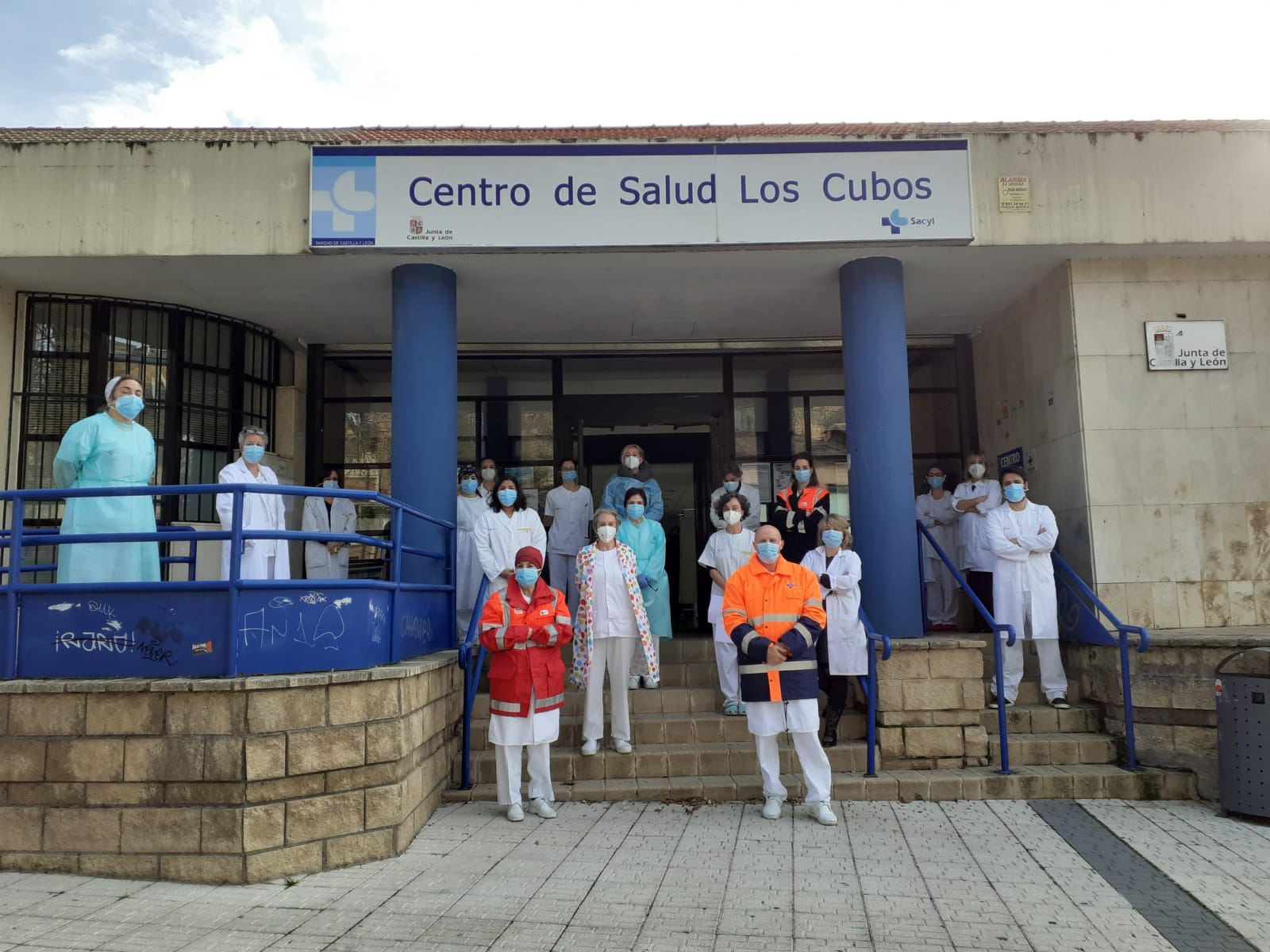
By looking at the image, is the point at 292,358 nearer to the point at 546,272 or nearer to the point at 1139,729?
the point at 546,272

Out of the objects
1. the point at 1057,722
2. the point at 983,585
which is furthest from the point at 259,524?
the point at 983,585

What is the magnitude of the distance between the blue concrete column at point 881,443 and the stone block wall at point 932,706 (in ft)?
2.75

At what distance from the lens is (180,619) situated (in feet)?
16.8

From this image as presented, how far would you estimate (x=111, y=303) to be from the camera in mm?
8945

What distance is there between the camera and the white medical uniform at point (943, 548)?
9578mm

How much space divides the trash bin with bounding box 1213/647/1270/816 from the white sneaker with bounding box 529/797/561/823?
4265mm

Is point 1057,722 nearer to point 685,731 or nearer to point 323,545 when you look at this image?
point 685,731

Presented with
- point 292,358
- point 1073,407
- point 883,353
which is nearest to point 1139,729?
point 1073,407

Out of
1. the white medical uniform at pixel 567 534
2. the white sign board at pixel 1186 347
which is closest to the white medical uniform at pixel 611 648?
the white medical uniform at pixel 567 534

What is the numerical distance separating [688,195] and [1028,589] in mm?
4119

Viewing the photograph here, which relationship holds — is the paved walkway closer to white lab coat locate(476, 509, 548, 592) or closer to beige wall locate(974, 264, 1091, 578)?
white lab coat locate(476, 509, 548, 592)

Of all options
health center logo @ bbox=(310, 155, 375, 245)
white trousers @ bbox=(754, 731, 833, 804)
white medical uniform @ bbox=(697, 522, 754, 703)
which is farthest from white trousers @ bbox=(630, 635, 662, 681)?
health center logo @ bbox=(310, 155, 375, 245)

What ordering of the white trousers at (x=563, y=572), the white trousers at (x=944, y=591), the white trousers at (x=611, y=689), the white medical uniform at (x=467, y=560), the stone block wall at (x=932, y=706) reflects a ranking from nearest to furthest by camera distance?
the white trousers at (x=611, y=689) → the stone block wall at (x=932, y=706) → the white medical uniform at (x=467, y=560) → the white trousers at (x=563, y=572) → the white trousers at (x=944, y=591)

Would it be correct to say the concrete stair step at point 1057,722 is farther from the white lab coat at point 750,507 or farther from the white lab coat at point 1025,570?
the white lab coat at point 750,507
